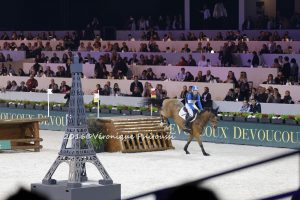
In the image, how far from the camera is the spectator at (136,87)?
102 ft

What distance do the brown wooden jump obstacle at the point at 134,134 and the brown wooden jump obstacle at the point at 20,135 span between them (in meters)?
1.78

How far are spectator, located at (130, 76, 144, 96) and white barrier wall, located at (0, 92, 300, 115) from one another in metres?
0.57

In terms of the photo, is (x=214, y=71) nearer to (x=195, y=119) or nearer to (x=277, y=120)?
(x=277, y=120)

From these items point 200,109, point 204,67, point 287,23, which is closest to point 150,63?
point 204,67

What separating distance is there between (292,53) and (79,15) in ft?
61.1

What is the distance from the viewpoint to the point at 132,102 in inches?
1198

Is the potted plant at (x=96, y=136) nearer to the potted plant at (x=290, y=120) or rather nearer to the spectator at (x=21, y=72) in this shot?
the potted plant at (x=290, y=120)

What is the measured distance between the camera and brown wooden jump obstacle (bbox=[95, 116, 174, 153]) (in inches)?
953

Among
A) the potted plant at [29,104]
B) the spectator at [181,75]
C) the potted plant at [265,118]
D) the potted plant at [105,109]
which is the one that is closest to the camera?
the potted plant at [265,118]

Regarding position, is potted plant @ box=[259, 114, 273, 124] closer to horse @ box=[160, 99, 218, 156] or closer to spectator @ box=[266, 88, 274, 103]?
spectator @ box=[266, 88, 274, 103]

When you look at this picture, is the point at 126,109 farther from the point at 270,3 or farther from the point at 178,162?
the point at 270,3

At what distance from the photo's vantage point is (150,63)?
34.2 m

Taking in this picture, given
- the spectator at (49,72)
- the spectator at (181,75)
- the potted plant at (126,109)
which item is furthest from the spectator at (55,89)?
the potted plant at (126,109)

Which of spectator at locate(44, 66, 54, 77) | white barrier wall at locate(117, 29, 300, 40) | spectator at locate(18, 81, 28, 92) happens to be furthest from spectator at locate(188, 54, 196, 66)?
spectator at locate(18, 81, 28, 92)
